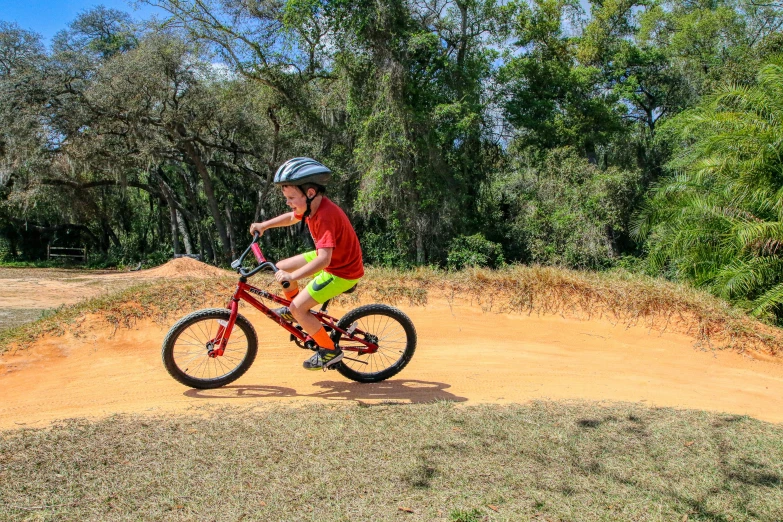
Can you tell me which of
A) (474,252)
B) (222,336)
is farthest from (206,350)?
(474,252)

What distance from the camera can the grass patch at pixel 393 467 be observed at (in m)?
3.26

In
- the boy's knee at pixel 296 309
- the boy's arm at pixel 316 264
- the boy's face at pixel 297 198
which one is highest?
the boy's face at pixel 297 198

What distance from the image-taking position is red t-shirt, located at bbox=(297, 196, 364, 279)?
501 centimetres

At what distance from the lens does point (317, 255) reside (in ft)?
16.4

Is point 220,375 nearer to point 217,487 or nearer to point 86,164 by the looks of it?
point 217,487

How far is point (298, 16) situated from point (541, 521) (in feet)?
75.4

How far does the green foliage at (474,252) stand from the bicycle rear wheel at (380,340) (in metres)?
16.7

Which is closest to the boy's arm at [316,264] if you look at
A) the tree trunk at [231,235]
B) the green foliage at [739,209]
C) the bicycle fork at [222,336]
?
the bicycle fork at [222,336]

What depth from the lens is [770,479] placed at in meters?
3.82

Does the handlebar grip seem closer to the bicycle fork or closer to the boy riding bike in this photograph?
the boy riding bike

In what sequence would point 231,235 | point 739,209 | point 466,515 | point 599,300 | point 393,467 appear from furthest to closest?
point 231,235 < point 739,209 < point 599,300 < point 393,467 < point 466,515

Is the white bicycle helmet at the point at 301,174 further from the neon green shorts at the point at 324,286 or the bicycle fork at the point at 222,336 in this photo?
the bicycle fork at the point at 222,336

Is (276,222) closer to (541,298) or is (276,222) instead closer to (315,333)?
(315,333)

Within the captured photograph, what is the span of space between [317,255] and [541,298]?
579cm
